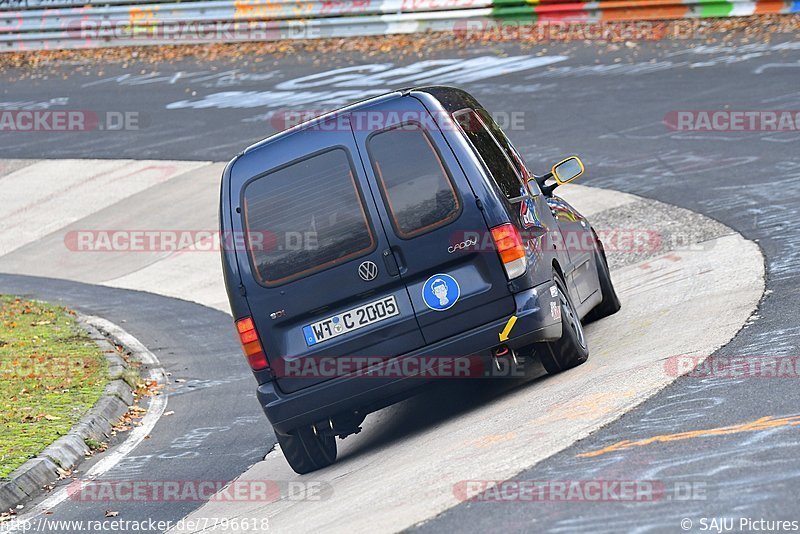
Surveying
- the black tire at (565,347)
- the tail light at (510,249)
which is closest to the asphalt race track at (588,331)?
the black tire at (565,347)

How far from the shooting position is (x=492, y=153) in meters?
8.20

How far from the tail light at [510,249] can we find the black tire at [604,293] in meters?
2.17

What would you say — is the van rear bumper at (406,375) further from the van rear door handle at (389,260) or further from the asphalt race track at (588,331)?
the van rear door handle at (389,260)

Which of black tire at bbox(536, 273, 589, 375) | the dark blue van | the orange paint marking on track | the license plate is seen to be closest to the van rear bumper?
the dark blue van

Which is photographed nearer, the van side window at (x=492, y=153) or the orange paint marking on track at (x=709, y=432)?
the orange paint marking on track at (x=709, y=432)

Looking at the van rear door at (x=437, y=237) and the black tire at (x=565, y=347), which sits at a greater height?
the van rear door at (x=437, y=237)

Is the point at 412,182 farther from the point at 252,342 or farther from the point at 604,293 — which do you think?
the point at 604,293

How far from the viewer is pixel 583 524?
5336 millimetres

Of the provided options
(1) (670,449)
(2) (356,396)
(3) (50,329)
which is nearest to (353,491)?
(2) (356,396)

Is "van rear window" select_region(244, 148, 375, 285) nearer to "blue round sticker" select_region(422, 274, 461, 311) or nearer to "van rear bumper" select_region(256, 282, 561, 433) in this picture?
"blue round sticker" select_region(422, 274, 461, 311)

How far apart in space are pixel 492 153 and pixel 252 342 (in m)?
1.91

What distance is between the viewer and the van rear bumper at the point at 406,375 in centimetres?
759

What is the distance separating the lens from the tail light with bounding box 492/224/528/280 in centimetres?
757

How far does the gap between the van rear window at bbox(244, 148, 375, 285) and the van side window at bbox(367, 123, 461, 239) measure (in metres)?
0.17
